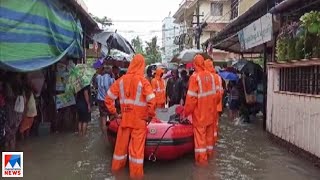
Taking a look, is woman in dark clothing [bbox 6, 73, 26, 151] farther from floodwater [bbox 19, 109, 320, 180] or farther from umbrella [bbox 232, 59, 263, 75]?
umbrella [bbox 232, 59, 263, 75]

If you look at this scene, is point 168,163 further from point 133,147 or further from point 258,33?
point 258,33

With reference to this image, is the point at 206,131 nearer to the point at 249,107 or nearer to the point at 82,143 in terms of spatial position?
the point at 82,143

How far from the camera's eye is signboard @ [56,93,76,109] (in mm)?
11383

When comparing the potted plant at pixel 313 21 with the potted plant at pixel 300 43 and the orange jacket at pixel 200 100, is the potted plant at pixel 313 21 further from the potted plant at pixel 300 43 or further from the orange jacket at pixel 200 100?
the orange jacket at pixel 200 100

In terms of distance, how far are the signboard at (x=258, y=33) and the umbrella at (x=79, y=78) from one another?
4.45 meters

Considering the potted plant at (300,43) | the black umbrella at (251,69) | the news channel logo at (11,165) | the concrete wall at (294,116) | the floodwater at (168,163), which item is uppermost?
the potted plant at (300,43)

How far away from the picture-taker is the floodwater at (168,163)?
7.54 meters

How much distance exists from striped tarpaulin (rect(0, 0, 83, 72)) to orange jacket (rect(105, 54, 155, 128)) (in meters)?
1.39

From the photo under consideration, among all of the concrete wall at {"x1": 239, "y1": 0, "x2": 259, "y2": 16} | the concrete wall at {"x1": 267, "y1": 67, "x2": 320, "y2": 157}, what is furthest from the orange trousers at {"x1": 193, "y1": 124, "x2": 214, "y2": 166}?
the concrete wall at {"x1": 239, "y1": 0, "x2": 259, "y2": 16}

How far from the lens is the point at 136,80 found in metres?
7.27

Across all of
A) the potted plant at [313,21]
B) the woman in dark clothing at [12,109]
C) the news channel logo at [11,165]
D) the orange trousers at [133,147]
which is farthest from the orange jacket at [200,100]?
the woman in dark clothing at [12,109]

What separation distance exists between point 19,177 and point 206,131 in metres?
3.51

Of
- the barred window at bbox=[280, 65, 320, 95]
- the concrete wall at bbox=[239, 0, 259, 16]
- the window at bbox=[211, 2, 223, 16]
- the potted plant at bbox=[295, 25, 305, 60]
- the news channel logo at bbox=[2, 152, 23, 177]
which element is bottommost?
the news channel logo at bbox=[2, 152, 23, 177]

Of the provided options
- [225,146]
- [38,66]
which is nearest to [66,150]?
[38,66]
